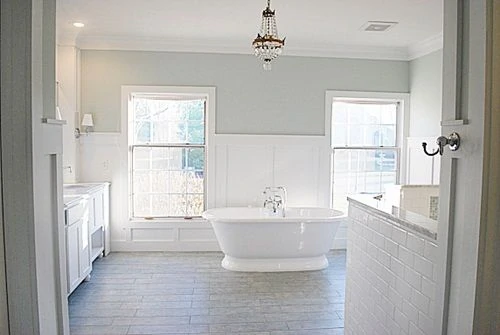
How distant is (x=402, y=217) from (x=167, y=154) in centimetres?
398

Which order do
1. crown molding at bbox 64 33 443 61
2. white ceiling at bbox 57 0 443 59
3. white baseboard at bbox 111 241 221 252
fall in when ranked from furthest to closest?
white baseboard at bbox 111 241 221 252
crown molding at bbox 64 33 443 61
white ceiling at bbox 57 0 443 59

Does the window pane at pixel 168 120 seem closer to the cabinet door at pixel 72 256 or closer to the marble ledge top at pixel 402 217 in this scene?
the cabinet door at pixel 72 256

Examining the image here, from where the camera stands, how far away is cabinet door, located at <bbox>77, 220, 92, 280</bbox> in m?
3.90

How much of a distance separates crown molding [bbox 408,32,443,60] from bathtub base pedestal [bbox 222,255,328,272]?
293 centimetres

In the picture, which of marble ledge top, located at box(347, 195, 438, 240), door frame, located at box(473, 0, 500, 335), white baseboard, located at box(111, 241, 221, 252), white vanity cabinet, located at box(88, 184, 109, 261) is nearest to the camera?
door frame, located at box(473, 0, 500, 335)

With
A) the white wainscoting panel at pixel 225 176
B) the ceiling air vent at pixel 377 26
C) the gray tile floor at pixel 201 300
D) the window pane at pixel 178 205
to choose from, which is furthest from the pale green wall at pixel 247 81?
the gray tile floor at pixel 201 300

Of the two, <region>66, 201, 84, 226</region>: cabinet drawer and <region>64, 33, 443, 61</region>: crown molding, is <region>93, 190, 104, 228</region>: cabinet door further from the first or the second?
<region>64, 33, 443, 61</region>: crown molding

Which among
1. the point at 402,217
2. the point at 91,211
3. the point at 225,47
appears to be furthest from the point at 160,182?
the point at 402,217

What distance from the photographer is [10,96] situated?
1.18 m

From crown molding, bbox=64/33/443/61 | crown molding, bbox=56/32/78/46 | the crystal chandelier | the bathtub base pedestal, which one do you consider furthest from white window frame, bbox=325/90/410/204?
crown molding, bbox=56/32/78/46

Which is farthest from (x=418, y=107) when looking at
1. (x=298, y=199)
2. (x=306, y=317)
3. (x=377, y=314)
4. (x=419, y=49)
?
(x=377, y=314)

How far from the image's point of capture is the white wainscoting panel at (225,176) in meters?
5.35

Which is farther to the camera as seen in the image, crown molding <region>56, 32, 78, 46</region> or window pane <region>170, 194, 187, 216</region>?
window pane <region>170, 194, 187, 216</region>

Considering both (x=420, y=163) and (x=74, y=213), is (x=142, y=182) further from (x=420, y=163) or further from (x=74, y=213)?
(x=420, y=163)
